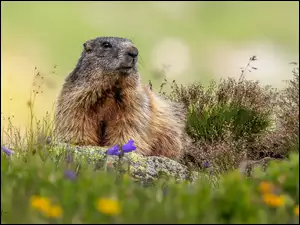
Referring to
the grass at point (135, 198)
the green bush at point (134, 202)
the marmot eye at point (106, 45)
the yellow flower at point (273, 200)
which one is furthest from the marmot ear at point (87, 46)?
the yellow flower at point (273, 200)

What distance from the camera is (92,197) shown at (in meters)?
3.73

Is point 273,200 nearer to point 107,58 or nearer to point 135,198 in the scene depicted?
point 135,198

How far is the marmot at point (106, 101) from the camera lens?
8.72 m

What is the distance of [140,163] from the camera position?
7.57 m

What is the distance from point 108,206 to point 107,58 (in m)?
5.59

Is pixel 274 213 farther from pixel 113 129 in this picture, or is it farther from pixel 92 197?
pixel 113 129

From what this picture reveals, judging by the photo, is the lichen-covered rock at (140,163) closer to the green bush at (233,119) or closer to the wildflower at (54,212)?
the green bush at (233,119)

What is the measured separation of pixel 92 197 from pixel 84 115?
524 centimetres

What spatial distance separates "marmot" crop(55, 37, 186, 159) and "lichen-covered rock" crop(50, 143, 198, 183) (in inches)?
36.7

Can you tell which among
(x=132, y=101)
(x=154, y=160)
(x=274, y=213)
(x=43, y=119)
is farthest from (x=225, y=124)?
(x=274, y=213)

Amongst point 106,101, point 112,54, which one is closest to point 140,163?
point 106,101

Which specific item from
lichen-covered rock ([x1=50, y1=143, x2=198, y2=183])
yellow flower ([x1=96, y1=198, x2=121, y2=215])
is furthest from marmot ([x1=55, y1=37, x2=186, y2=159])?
yellow flower ([x1=96, y1=198, x2=121, y2=215])

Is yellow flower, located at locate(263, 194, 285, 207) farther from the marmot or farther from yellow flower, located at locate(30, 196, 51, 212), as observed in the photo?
the marmot


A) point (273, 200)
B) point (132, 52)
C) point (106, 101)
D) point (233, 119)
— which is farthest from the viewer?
point (233, 119)
